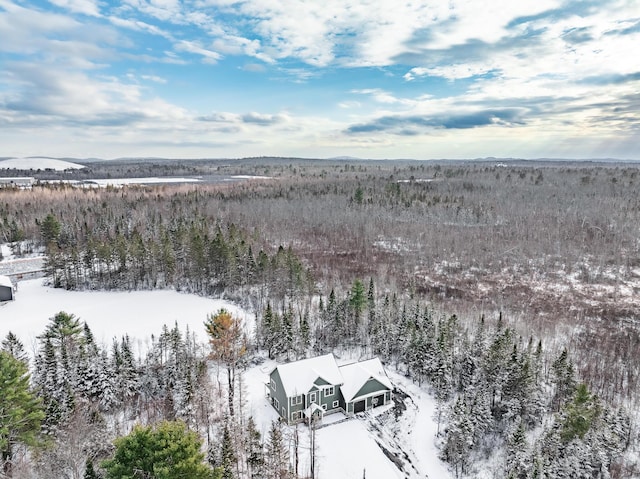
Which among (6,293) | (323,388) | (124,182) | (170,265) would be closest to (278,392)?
(323,388)

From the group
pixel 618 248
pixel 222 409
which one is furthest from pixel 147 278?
pixel 618 248

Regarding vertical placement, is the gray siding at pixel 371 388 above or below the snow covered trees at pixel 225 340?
below

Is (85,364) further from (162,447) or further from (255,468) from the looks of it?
(162,447)

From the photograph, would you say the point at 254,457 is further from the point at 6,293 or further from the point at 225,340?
the point at 6,293

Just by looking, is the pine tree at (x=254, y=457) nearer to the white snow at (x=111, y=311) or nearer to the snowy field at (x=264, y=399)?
the snowy field at (x=264, y=399)

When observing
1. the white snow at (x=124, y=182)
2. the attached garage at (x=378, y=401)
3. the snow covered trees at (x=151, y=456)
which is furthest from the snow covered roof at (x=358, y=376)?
the white snow at (x=124, y=182)

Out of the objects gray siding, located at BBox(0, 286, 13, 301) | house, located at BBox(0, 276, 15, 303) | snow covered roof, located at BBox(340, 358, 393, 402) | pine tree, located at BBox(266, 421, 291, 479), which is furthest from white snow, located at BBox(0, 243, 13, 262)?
pine tree, located at BBox(266, 421, 291, 479)
